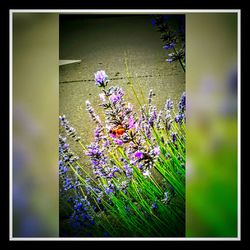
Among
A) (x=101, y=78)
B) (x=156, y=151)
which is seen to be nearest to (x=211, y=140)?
(x=156, y=151)

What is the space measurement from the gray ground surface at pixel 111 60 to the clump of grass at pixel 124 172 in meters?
0.08

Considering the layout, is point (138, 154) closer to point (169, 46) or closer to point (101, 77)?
point (101, 77)

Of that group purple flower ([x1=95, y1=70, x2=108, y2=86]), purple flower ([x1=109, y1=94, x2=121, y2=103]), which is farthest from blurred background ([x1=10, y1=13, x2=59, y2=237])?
purple flower ([x1=109, y1=94, x2=121, y2=103])

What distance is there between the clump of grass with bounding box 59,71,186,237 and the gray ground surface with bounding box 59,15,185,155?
0.08 meters

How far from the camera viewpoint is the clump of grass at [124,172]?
3650mm

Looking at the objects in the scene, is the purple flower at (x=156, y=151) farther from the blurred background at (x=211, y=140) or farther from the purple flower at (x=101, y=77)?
the purple flower at (x=101, y=77)

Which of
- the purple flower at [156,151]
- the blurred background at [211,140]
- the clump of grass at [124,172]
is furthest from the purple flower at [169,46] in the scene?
the purple flower at [156,151]

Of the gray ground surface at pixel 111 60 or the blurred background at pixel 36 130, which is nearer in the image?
the blurred background at pixel 36 130

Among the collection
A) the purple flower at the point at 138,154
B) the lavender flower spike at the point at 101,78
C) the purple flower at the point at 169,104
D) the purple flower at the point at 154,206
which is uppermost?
the lavender flower spike at the point at 101,78

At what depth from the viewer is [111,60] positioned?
3711 mm

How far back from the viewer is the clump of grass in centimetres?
365

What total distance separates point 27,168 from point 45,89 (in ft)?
2.64

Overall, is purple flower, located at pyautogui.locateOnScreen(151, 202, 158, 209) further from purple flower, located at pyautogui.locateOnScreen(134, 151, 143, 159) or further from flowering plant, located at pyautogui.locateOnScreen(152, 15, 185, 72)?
flowering plant, located at pyautogui.locateOnScreen(152, 15, 185, 72)
